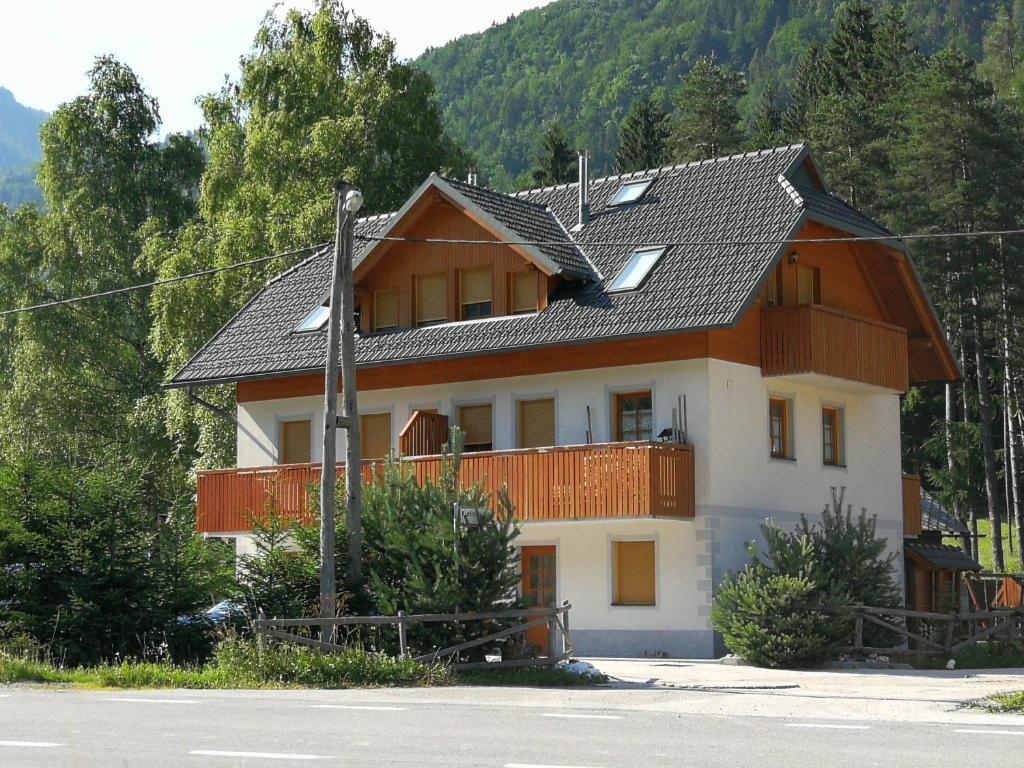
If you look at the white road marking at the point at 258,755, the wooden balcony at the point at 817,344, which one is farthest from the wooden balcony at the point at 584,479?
the white road marking at the point at 258,755

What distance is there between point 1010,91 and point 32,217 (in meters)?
60.9

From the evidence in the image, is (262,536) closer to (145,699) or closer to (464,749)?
(145,699)

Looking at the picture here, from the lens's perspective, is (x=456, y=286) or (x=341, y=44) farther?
(x=341, y=44)

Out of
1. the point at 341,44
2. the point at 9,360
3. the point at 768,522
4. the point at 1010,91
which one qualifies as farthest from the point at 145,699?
the point at 1010,91

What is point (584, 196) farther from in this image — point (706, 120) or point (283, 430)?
point (706, 120)

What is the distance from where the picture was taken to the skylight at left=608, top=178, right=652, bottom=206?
3541cm

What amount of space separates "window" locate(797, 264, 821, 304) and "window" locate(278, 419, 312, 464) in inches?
418

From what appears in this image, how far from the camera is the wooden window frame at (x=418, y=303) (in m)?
34.4

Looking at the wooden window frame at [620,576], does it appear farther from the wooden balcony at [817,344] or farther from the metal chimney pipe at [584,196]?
the metal chimney pipe at [584,196]

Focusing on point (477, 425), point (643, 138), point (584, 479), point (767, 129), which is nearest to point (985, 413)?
point (477, 425)

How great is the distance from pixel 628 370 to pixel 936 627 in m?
7.45

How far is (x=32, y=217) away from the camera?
183 feet

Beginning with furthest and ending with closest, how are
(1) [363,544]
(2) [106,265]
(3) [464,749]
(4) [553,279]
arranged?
(2) [106,265] → (4) [553,279] → (1) [363,544] → (3) [464,749]

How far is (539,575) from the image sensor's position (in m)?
32.5
